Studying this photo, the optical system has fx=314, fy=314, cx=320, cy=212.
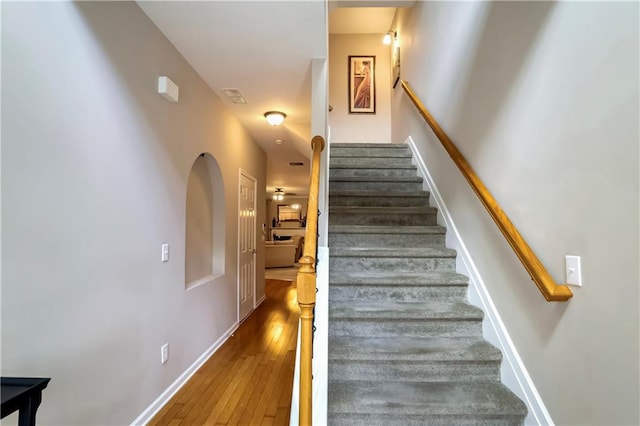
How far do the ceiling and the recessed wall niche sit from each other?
792 millimetres

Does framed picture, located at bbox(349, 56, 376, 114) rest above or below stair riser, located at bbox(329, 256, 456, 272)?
above

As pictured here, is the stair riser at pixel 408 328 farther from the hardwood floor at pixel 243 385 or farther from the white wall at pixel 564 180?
the hardwood floor at pixel 243 385

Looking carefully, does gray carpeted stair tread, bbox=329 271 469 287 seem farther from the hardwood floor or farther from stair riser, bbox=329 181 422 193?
stair riser, bbox=329 181 422 193

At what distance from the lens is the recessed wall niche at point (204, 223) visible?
3.10 m

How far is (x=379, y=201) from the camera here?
316 cm

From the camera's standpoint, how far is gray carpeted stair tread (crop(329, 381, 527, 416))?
5.03 ft

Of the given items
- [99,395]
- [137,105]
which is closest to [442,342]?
[99,395]

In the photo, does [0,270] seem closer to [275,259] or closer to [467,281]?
[467,281]

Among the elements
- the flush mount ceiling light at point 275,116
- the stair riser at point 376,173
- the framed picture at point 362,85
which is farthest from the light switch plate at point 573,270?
the framed picture at point 362,85

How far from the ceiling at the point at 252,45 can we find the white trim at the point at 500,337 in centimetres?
174

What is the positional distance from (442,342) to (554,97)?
1450 mm

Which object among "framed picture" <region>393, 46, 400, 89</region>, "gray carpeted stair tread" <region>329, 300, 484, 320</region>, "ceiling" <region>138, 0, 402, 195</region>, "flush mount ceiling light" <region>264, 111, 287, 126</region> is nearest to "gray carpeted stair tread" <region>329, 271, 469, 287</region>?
"gray carpeted stair tread" <region>329, 300, 484, 320</region>

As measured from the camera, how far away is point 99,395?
5.28ft

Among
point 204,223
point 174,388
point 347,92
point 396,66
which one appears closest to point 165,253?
point 174,388
